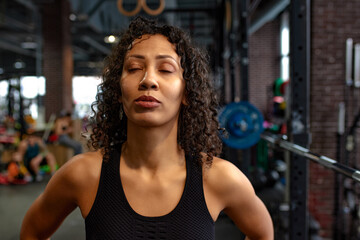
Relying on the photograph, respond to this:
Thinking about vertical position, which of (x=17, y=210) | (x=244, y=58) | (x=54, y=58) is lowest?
(x=17, y=210)

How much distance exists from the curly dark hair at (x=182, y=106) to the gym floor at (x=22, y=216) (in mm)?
359

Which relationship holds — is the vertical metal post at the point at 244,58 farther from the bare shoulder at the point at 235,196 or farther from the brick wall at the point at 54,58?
the brick wall at the point at 54,58

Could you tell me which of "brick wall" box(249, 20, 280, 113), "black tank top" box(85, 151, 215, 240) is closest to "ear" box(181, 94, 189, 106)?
"black tank top" box(85, 151, 215, 240)

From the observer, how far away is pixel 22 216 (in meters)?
3.82

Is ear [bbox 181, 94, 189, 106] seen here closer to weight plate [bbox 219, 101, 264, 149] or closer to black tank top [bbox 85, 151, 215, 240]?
black tank top [bbox 85, 151, 215, 240]

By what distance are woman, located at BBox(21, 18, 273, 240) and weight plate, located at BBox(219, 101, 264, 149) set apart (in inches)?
50.7

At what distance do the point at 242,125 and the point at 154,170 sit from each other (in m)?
1.46

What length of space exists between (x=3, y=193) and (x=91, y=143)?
4.62 meters

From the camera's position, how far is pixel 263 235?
1188 mm

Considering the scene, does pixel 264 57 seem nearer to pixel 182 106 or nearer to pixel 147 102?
pixel 182 106

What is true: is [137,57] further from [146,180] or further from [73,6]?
[73,6]

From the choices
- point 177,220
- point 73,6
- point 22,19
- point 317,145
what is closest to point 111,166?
point 177,220

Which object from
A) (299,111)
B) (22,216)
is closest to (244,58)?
(299,111)

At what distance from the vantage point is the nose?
101 centimetres
